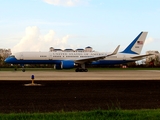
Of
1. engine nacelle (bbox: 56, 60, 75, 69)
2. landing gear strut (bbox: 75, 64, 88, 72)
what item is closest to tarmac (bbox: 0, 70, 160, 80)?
engine nacelle (bbox: 56, 60, 75, 69)

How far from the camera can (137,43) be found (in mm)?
53125

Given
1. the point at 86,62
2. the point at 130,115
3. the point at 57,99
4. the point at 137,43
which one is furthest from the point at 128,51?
the point at 130,115

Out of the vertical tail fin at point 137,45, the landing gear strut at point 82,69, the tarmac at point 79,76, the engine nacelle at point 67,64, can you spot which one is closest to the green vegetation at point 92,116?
the tarmac at point 79,76

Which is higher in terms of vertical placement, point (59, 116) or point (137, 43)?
point (137, 43)

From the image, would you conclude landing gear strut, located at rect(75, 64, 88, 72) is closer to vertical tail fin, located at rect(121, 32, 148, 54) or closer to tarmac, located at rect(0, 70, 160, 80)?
vertical tail fin, located at rect(121, 32, 148, 54)

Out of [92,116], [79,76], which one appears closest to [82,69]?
[79,76]

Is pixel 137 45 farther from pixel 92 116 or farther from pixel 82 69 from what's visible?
pixel 92 116

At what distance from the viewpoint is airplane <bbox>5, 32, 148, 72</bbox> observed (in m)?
46.2

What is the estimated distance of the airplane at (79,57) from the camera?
1818 inches

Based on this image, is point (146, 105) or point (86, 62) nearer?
point (146, 105)

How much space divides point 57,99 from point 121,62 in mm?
39753

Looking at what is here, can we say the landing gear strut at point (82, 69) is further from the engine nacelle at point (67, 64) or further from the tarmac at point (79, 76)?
the tarmac at point (79, 76)

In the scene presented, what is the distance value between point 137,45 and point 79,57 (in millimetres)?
11453

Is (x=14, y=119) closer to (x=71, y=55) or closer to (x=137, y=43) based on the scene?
(x=71, y=55)
